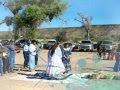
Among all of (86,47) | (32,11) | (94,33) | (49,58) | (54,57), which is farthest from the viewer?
(94,33)

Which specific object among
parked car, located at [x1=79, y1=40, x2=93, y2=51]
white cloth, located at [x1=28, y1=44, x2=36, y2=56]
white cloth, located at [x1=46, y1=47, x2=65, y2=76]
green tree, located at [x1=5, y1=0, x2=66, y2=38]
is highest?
green tree, located at [x1=5, y1=0, x2=66, y2=38]

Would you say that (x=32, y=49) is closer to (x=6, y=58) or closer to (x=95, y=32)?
(x=6, y=58)

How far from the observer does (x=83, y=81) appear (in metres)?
15.6

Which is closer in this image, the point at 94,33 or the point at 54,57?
the point at 54,57

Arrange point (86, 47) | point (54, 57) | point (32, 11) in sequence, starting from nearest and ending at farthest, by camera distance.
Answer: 1. point (54, 57)
2. point (32, 11)
3. point (86, 47)

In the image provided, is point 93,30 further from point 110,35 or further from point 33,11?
point 33,11

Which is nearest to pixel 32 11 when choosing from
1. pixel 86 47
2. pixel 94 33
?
pixel 86 47

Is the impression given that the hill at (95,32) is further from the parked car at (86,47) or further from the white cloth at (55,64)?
the white cloth at (55,64)

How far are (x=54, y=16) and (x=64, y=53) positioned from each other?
30769mm

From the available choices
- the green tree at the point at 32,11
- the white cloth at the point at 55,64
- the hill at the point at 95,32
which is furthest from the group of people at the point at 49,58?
the hill at the point at 95,32

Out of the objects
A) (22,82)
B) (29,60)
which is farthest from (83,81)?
(29,60)

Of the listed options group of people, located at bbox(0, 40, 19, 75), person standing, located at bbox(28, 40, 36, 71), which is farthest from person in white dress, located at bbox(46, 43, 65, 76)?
person standing, located at bbox(28, 40, 36, 71)

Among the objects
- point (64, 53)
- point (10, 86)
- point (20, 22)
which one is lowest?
point (10, 86)

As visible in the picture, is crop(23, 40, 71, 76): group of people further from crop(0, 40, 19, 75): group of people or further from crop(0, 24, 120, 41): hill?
crop(0, 24, 120, 41): hill
